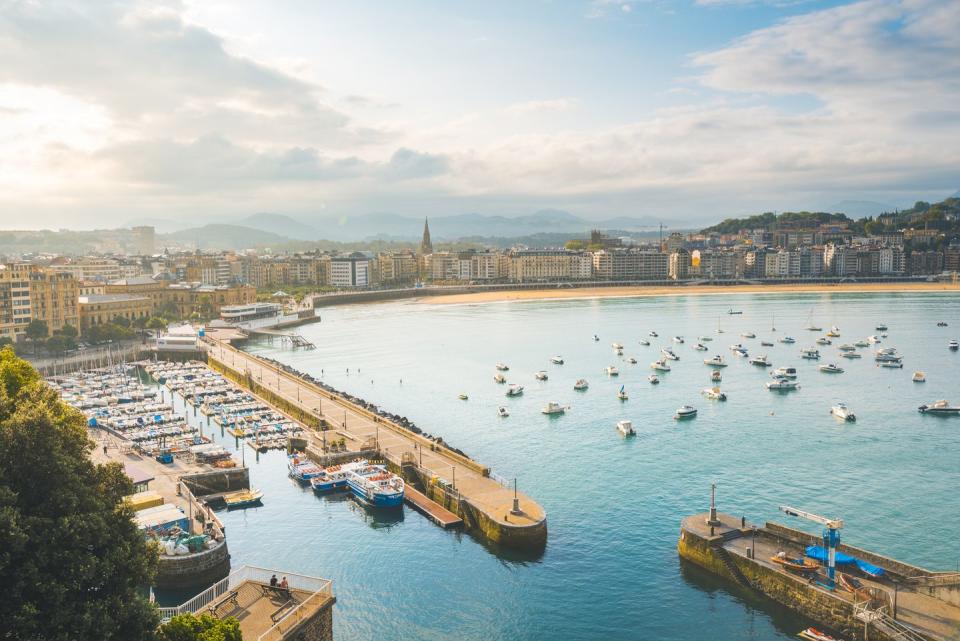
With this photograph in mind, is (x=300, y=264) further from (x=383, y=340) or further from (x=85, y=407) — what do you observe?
(x=85, y=407)

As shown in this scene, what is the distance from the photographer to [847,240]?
176 metres

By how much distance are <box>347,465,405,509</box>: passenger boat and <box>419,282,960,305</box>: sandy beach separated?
87331 mm

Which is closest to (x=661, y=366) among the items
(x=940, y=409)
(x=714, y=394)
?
(x=714, y=394)

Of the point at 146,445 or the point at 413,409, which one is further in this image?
the point at 413,409

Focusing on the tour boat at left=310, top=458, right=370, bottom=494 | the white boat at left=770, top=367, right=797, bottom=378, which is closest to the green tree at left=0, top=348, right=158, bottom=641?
the tour boat at left=310, top=458, right=370, bottom=494

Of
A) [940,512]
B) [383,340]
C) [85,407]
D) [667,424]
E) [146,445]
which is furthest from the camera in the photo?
[383,340]

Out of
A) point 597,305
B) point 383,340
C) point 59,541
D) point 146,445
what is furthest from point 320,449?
point 597,305

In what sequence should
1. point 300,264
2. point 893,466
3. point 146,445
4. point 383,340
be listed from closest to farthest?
point 893,466 < point 146,445 < point 383,340 < point 300,264

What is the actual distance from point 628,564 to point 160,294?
80.4 meters

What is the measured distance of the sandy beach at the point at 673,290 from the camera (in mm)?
120188

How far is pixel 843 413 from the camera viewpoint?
1443 inches

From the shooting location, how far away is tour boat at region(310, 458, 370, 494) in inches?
1072

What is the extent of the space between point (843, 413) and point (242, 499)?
2921 cm

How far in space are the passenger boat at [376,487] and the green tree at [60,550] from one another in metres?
13.3
